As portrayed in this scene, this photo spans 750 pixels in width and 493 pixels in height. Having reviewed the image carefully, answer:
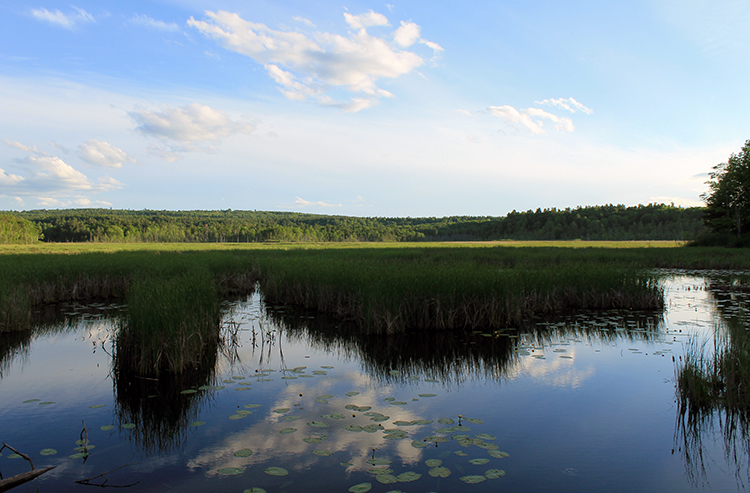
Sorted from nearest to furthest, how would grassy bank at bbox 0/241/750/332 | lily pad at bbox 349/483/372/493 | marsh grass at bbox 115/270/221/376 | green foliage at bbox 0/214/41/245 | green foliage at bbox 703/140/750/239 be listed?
lily pad at bbox 349/483/372/493
marsh grass at bbox 115/270/221/376
grassy bank at bbox 0/241/750/332
green foliage at bbox 703/140/750/239
green foliage at bbox 0/214/41/245

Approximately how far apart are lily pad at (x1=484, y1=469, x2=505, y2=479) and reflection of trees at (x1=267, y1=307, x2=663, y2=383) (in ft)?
10.2

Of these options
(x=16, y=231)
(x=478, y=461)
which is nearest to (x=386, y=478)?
(x=478, y=461)

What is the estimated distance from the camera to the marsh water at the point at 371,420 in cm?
432

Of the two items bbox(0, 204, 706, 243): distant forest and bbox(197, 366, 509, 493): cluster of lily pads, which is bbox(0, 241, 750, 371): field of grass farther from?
bbox(0, 204, 706, 243): distant forest

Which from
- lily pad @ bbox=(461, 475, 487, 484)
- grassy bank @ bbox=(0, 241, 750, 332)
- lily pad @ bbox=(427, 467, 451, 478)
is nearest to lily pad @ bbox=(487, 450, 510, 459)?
lily pad @ bbox=(461, 475, 487, 484)

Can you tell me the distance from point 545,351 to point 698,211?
13487cm

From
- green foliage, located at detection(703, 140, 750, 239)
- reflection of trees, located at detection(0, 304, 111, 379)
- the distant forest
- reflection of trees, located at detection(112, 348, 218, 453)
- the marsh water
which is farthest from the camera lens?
the distant forest

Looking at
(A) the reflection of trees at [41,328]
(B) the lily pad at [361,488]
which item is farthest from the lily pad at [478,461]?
(A) the reflection of trees at [41,328]

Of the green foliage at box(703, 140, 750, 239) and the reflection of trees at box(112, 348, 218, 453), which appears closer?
the reflection of trees at box(112, 348, 218, 453)

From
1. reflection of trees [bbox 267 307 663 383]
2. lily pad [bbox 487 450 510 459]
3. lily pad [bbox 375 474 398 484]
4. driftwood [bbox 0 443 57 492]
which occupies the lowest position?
reflection of trees [bbox 267 307 663 383]

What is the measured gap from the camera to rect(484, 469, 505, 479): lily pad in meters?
4.26

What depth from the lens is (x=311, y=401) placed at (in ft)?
21.0

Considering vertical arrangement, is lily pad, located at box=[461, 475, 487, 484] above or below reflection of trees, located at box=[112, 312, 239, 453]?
above

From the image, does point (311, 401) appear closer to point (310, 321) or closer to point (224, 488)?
point (224, 488)
